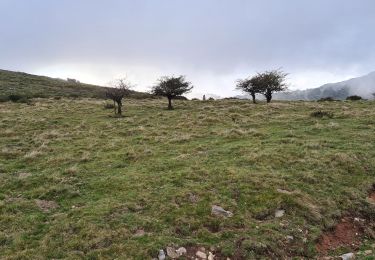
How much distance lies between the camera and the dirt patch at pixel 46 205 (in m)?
12.8

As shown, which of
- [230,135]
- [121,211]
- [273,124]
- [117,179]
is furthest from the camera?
[273,124]

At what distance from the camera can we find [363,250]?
34.2 feet

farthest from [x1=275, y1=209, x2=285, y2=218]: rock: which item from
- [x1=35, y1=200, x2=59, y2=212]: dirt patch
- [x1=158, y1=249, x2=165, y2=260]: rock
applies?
[x1=35, y1=200, x2=59, y2=212]: dirt patch

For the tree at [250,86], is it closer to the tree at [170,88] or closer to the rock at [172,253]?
the tree at [170,88]

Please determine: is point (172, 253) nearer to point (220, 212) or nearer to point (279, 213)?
point (220, 212)

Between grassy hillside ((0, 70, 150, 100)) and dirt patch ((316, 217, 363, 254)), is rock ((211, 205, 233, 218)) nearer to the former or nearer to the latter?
dirt patch ((316, 217, 363, 254))

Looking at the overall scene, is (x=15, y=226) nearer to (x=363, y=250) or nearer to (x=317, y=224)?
(x=317, y=224)

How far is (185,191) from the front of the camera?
43.8ft

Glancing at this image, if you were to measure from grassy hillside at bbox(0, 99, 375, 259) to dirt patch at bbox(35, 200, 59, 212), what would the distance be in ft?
0.11

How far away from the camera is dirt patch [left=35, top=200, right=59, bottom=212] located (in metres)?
12.8

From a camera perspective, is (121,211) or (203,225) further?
(121,211)

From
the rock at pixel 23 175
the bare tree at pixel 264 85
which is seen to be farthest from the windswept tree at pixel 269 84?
the rock at pixel 23 175

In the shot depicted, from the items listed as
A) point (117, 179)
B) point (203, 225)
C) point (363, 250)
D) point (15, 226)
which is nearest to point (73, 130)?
point (117, 179)

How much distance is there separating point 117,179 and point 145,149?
202 inches
